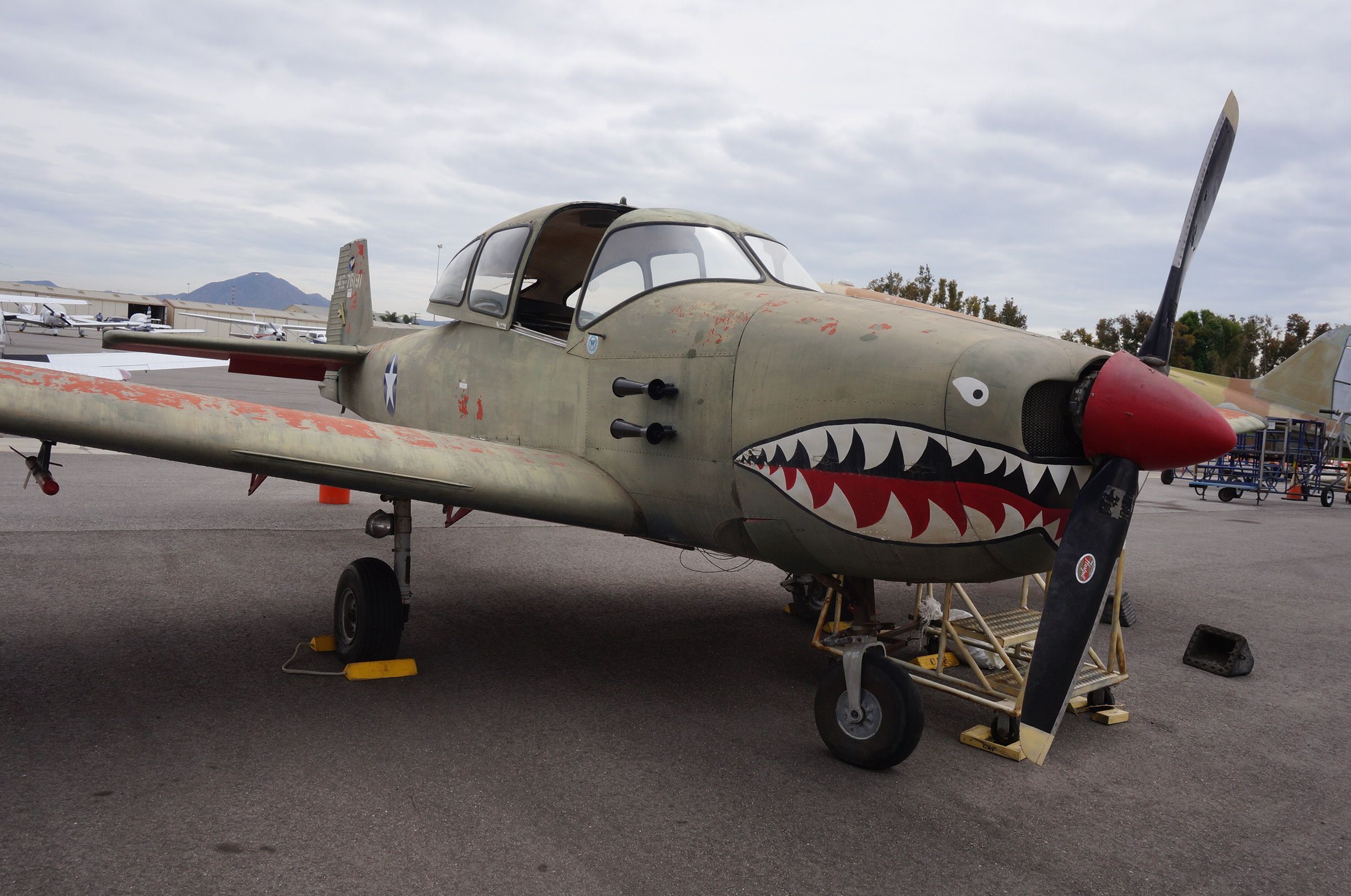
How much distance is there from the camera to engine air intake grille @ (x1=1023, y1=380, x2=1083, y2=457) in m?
2.99

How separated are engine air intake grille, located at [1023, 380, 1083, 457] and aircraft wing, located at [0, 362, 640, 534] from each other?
2.00 m

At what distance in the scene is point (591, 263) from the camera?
5488 mm

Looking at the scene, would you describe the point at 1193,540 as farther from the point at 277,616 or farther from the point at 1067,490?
the point at 277,616

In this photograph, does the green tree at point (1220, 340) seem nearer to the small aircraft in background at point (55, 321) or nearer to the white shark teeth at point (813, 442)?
the white shark teeth at point (813, 442)

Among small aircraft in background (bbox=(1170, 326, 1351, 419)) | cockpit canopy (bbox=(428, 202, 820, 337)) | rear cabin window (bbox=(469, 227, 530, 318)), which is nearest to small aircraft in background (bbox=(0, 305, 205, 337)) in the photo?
small aircraft in background (bbox=(1170, 326, 1351, 419))

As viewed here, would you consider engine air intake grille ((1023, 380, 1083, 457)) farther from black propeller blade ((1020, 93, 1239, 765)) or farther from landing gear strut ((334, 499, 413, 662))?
landing gear strut ((334, 499, 413, 662))

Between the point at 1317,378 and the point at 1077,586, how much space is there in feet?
72.4

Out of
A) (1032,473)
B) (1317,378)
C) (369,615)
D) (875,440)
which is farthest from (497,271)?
(1317,378)

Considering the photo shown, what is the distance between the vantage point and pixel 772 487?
362 centimetres

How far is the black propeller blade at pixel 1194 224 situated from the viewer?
11.9ft

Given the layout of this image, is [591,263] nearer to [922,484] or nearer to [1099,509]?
[922,484]

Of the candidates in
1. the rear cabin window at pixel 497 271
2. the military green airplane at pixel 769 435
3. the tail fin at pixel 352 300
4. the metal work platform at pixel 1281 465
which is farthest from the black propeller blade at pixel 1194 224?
the metal work platform at pixel 1281 465

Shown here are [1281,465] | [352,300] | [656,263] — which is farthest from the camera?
[1281,465]

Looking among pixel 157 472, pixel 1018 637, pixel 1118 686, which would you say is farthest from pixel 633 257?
pixel 157 472
